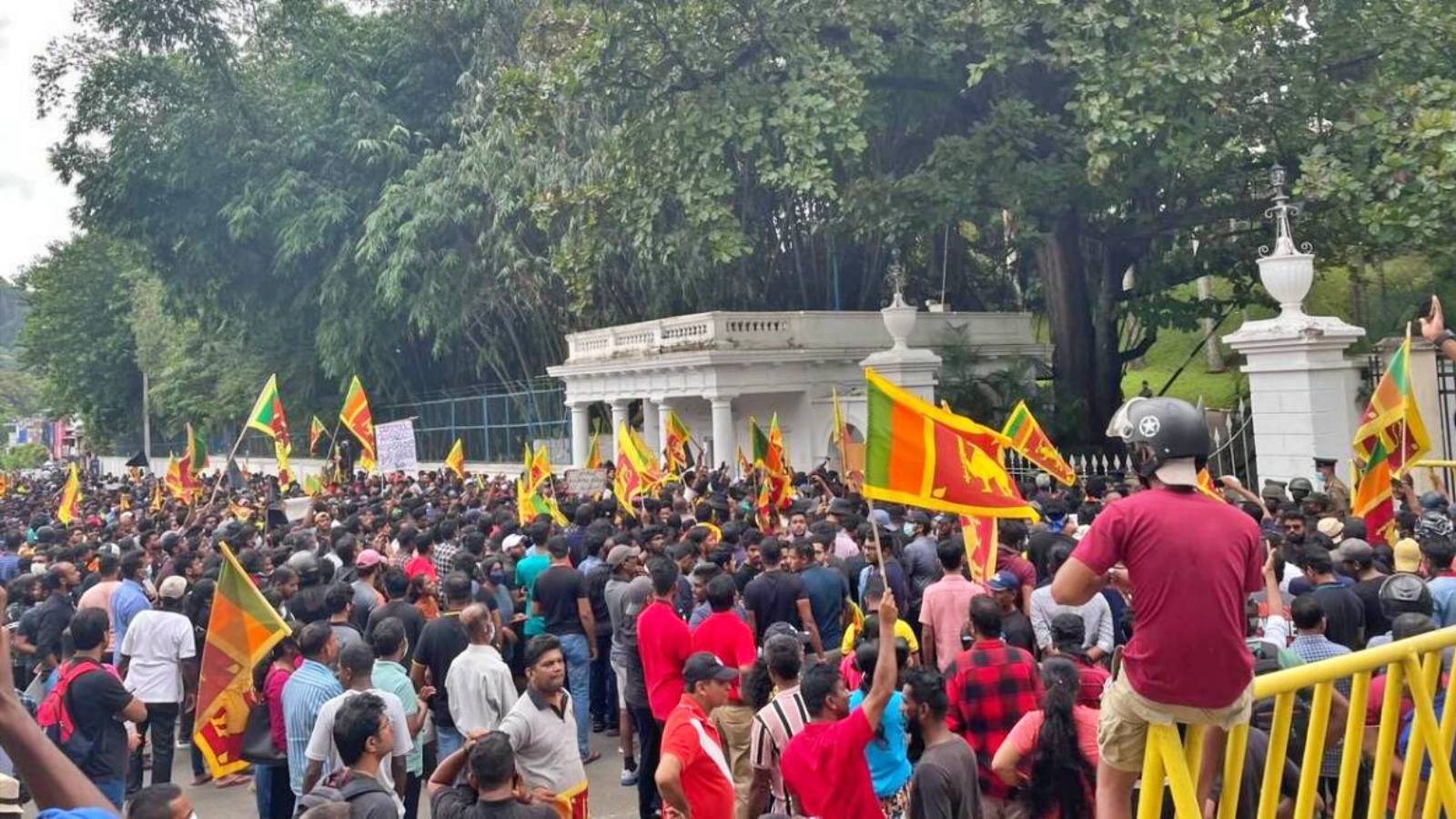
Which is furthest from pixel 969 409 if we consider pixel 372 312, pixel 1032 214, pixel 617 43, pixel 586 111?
pixel 372 312

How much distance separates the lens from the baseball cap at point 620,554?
8344mm

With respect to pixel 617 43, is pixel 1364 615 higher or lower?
lower

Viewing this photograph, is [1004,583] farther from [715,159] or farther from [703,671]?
[715,159]

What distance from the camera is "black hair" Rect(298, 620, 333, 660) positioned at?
5871mm

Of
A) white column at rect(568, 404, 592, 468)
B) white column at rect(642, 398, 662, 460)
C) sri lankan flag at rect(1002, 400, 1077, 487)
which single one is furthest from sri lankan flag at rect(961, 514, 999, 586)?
white column at rect(568, 404, 592, 468)

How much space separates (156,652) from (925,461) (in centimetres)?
513

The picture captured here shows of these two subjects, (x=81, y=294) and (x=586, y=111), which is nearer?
(x=586, y=111)

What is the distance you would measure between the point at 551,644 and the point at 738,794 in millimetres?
1160

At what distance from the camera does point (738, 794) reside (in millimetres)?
5562

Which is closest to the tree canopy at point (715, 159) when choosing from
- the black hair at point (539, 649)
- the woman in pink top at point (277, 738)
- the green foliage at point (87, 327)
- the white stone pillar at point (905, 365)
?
the white stone pillar at point (905, 365)

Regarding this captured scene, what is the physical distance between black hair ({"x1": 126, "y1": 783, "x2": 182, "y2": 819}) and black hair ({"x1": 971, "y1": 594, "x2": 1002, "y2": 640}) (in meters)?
3.30

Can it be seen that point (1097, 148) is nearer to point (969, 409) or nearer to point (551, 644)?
point (969, 409)

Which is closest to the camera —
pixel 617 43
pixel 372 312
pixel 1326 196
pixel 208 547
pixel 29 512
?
pixel 208 547

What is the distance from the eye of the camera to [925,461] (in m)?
6.33
